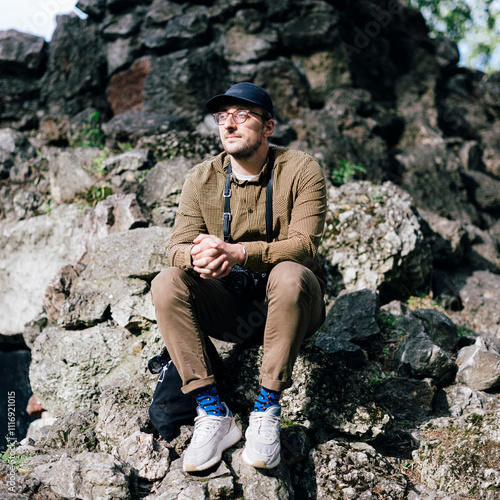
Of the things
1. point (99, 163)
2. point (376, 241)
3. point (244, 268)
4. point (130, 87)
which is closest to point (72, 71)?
point (130, 87)

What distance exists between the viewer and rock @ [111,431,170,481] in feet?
12.2

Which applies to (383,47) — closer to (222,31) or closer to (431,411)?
(222,31)

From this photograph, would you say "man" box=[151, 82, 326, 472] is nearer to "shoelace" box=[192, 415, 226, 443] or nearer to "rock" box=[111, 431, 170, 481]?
"shoelace" box=[192, 415, 226, 443]

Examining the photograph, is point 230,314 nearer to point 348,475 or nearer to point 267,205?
point 267,205

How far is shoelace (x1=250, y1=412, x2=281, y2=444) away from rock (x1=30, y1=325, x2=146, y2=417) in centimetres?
225

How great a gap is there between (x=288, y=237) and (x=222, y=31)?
786 cm

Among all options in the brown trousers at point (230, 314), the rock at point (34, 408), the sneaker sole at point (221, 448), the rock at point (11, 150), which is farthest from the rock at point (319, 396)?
the rock at point (11, 150)

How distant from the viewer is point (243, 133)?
4.10m

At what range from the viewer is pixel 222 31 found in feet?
34.4

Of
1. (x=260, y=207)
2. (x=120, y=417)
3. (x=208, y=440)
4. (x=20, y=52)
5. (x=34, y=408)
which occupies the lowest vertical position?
(x=34, y=408)

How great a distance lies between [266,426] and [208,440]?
0.40 meters

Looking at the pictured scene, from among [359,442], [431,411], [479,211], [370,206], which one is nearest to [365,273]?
[370,206]

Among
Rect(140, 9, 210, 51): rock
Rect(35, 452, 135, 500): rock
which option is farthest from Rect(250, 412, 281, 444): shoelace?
Rect(140, 9, 210, 51): rock

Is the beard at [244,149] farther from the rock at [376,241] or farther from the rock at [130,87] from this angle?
the rock at [130,87]
